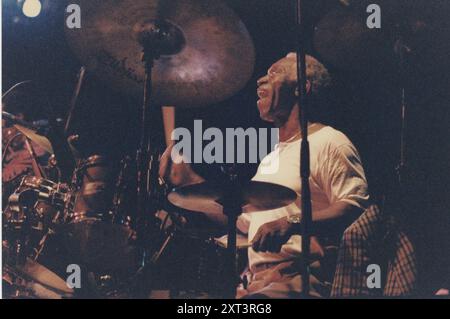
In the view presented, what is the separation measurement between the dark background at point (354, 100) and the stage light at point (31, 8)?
0.03 metres

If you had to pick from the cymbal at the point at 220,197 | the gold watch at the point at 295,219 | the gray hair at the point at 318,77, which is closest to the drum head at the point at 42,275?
the cymbal at the point at 220,197

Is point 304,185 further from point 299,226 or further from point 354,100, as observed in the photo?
point 354,100

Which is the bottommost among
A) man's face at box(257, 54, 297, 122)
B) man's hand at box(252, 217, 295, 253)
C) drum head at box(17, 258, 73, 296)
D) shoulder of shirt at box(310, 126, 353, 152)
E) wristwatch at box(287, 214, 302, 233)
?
drum head at box(17, 258, 73, 296)

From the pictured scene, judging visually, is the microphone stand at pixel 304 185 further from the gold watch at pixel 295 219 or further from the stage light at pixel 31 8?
the stage light at pixel 31 8

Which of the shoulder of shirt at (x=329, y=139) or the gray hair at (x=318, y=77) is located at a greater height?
the gray hair at (x=318, y=77)

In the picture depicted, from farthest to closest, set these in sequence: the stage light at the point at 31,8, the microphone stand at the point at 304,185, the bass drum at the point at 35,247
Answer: the stage light at the point at 31,8, the bass drum at the point at 35,247, the microphone stand at the point at 304,185

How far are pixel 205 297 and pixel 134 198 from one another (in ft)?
1.94

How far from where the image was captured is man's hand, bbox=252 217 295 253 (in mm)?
3133

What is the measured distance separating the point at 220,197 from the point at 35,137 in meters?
1.03

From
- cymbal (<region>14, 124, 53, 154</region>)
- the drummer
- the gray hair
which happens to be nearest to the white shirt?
the drummer

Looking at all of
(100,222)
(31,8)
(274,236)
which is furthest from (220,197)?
(31,8)

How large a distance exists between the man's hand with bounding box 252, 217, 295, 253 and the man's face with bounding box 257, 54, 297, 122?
1.73 ft

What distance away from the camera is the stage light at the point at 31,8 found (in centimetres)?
332

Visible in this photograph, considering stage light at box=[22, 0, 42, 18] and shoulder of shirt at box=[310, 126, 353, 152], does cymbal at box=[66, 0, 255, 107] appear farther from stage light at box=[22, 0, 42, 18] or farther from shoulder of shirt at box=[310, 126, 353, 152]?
shoulder of shirt at box=[310, 126, 353, 152]
